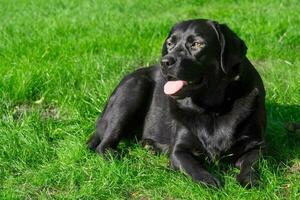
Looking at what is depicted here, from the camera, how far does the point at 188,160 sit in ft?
13.8

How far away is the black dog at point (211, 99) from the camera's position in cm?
412

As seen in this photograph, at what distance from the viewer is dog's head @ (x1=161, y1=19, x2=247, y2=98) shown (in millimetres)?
4102

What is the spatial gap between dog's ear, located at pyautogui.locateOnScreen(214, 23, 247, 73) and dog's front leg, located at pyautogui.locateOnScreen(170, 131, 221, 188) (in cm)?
59

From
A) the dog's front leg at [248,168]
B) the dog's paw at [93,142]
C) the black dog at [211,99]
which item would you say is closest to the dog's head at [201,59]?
the black dog at [211,99]

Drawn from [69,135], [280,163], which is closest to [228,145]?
[280,163]

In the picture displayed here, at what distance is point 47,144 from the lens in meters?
4.80

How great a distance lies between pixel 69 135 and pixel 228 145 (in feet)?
4.62

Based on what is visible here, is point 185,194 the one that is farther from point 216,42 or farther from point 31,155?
point 31,155

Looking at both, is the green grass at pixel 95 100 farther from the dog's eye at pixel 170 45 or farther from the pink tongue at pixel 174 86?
the dog's eye at pixel 170 45

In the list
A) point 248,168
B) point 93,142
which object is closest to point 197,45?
point 248,168

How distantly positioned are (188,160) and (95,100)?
5.04 ft

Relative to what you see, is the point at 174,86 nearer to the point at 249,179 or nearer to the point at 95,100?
the point at 249,179

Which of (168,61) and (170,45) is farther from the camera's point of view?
(170,45)

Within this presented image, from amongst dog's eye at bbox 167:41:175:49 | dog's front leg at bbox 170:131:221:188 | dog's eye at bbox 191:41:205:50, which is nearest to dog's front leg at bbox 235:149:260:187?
dog's front leg at bbox 170:131:221:188
